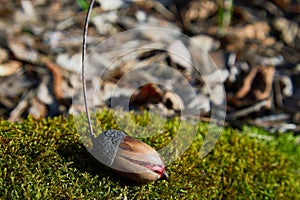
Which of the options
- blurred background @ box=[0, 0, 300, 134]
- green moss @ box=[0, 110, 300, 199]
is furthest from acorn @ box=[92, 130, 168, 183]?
blurred background @ box=[0, 0, 300, 134]

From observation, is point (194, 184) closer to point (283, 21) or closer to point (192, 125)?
point (192, 125)

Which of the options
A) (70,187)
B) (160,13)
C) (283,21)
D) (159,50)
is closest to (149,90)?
(159,50)

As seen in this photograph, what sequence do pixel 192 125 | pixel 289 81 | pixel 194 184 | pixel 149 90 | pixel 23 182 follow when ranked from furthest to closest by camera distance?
pixel 289 81 → pixel 149 90 → pixel 192 125 → pixel 194 184 → pixel 23 182

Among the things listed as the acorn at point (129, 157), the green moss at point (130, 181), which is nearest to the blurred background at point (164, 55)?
the green moss at point (130, 181)

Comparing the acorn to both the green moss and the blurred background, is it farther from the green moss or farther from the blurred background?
the blurred background

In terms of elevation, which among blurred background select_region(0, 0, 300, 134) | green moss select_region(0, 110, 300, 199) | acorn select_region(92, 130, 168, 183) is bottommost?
blurred background select_region(0, 0, 300, 134)

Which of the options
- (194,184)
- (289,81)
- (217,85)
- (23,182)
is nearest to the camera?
(23,182)
